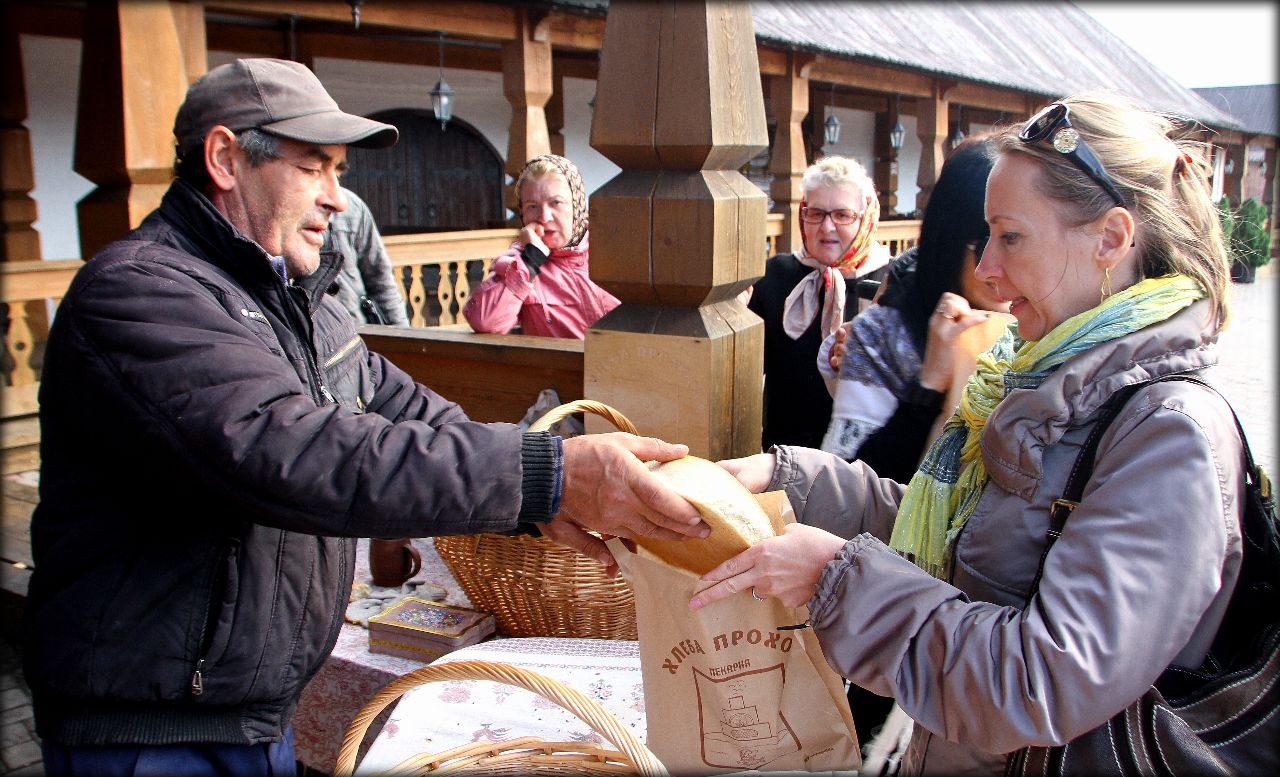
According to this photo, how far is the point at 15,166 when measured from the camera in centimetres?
776

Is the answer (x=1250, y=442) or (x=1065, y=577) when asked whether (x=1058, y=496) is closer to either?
(x=1065, y=577)

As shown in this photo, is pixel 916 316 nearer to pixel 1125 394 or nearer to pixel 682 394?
pixel 682 394

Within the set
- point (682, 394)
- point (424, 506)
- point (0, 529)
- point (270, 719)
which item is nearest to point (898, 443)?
point (682, 394)

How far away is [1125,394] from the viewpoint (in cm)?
144

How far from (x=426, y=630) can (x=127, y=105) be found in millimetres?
3411

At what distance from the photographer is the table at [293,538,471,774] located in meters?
2.78

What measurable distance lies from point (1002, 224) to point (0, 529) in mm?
5530

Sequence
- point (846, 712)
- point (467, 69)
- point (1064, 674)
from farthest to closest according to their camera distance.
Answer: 1. point (467, 69)
2. point (846, 712)
3. point (1064, 674)

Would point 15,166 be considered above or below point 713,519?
above

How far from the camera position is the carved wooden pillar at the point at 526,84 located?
8.70m

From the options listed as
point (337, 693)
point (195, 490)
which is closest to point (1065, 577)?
point (195, 490)

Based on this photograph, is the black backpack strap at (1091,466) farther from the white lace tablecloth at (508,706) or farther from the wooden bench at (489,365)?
the wooden bench at (489,365)

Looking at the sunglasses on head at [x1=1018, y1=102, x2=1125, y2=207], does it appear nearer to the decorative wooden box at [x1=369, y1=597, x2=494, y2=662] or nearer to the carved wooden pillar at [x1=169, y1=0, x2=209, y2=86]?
the decorative wooden box at [x1=369, y1=597, x2=494, y2=662]

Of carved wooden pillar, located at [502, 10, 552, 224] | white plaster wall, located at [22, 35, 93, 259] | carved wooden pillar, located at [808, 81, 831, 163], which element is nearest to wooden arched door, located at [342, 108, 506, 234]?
carved wooden pillar, located at [502, 10, 552, 224]
